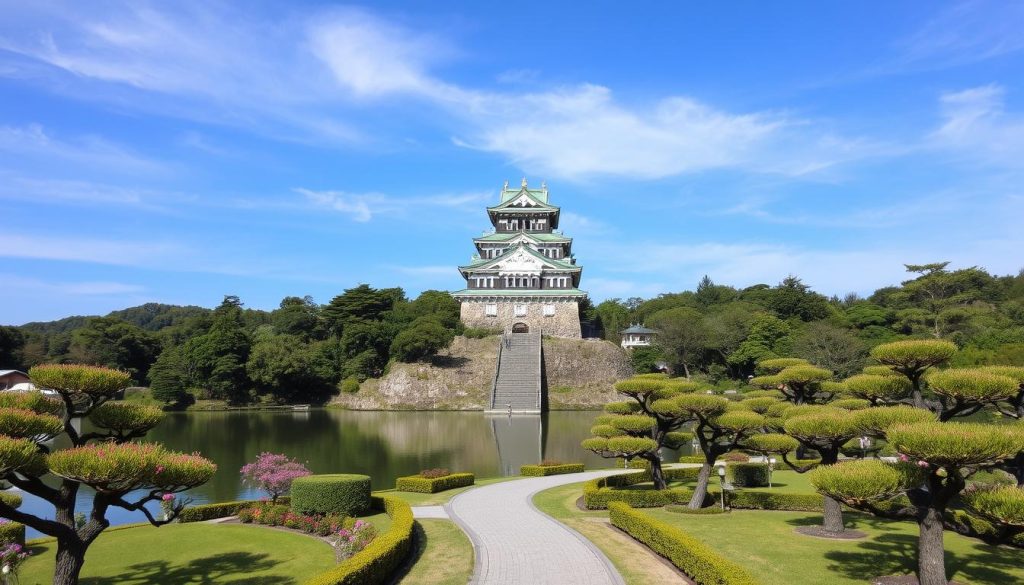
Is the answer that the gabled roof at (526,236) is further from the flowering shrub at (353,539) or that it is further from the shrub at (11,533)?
the shrub at (11,533)

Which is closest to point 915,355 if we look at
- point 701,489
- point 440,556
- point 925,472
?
point 925,472

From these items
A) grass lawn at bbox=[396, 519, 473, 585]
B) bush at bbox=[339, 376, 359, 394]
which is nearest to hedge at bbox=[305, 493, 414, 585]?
grass lawn at bbox=[396, 519, 473, 585]

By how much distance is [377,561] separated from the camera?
934 centimetres

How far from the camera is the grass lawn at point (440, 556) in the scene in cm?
1016

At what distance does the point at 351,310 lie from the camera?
6134cm

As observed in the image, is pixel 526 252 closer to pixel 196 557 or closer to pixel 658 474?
pixel 658 474

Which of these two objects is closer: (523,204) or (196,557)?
(196,557)

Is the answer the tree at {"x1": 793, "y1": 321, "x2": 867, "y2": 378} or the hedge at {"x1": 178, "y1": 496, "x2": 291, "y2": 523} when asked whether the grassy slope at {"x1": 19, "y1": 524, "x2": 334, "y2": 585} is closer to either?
the hedge at {"x1": 178, "y1": 496, "x2": 291, "y2": 523}

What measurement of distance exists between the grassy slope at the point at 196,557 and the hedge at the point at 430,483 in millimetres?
5768

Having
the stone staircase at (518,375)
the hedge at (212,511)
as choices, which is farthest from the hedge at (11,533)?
the stone staircase at (518,375)

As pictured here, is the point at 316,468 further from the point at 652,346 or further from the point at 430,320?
the point at 652,346

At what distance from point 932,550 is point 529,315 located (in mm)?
49881

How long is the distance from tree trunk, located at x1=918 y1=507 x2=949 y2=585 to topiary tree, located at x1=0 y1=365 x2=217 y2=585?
10359 millimetres

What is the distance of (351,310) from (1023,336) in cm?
5381
